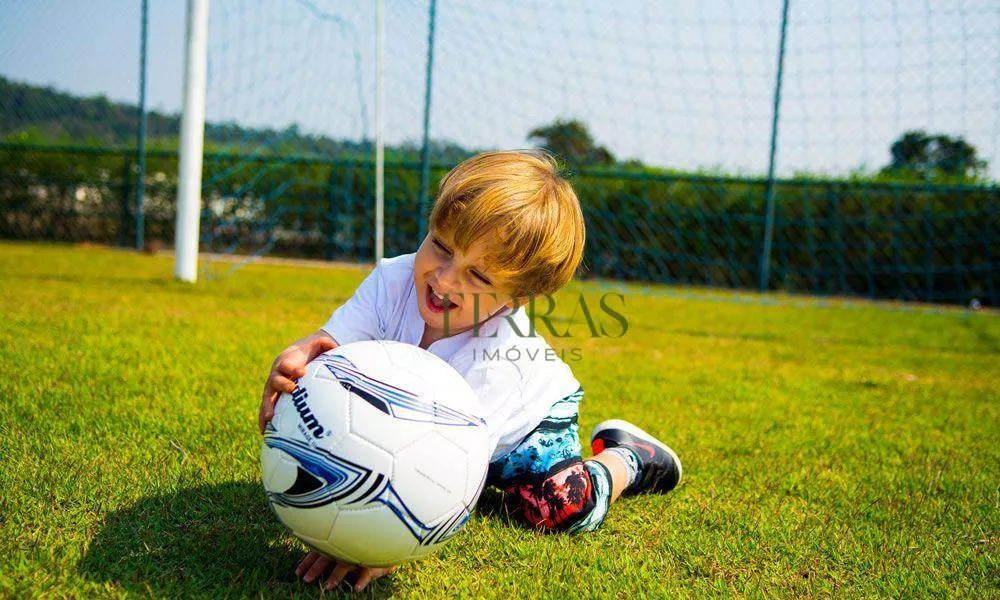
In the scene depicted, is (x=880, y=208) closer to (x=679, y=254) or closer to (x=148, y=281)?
(x=679, y=254)

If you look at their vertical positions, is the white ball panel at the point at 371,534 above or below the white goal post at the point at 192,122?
below

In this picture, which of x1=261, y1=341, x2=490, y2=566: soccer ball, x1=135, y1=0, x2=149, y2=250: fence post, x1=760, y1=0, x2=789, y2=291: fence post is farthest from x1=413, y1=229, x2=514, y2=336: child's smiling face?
x1=135, y1=0, x2=149, y2=250: fence post

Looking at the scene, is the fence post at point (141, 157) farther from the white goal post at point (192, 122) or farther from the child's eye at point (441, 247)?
the child's eye at point (441, 247)

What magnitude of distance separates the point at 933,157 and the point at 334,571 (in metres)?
8.94

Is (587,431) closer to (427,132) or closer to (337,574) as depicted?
(337,574)

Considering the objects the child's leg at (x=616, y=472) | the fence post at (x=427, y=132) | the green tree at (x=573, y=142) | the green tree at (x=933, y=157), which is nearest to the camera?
the child's leg at (x=616, y=472)

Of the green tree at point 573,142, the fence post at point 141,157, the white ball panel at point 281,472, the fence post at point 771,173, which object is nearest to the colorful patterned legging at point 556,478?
the white ball panel at point 281,472

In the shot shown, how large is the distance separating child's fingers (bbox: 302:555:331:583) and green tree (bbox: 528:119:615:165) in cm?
781

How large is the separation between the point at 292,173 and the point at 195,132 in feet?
12.3

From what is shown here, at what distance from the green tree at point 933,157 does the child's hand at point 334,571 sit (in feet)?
28.1

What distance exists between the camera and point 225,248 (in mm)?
10273

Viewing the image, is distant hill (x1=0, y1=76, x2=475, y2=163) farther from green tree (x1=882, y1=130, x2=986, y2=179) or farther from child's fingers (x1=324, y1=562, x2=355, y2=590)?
child's fingers (x1=324, y1=562, x2=355, y2=590)

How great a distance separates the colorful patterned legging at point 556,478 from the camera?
193cm

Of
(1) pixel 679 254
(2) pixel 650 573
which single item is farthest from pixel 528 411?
(1) pixel 679 254
